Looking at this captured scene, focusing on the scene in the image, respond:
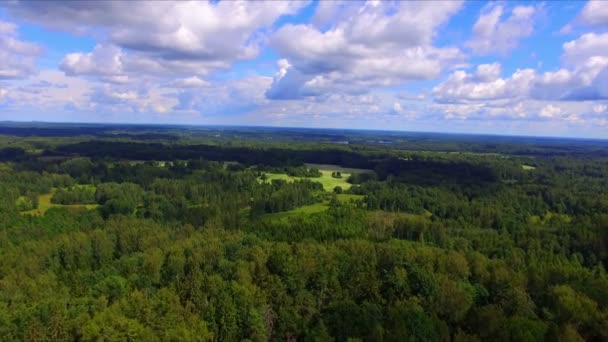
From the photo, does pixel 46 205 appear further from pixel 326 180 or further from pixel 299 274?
pixel 326 180

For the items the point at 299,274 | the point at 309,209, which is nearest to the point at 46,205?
the point at 309,209

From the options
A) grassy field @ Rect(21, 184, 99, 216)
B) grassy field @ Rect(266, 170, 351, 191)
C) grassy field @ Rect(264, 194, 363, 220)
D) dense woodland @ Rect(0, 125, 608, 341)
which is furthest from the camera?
grassy field @ Rect(266, 170, 351, 191)

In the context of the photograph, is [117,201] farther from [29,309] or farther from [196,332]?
[196,332]

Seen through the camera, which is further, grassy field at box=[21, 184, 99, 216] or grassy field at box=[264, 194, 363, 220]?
grassy field at box=[264, 194, 363, 220]

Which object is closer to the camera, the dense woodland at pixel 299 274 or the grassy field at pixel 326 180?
the dense woodland at pixel 299 274

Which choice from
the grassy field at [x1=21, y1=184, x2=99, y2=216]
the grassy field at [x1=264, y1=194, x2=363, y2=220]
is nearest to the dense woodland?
the grassy field at [x1=21, y1=184, x2=99, y2=216]

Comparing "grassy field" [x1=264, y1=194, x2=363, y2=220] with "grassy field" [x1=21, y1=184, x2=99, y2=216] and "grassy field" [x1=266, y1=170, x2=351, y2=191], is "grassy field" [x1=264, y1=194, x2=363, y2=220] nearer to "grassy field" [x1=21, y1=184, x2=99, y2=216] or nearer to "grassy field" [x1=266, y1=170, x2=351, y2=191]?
"grassy field" [x1=266, y1=170, x2=351, y2=191]

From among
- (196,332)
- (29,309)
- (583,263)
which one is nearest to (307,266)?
(196,332)

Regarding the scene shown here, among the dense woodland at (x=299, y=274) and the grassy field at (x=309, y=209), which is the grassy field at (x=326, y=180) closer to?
the grassy field at (x=309, y=209)

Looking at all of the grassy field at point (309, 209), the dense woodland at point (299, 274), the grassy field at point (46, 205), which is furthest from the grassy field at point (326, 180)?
the grassy field at point (46, 205)

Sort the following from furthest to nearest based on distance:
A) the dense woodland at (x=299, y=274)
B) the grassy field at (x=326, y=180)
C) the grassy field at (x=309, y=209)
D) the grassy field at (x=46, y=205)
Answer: the grassy field at (x=326, y=180) → the grassy field at (x=309, y=209) → the grassy field at (x=46, y=205) → the dense woodland at (x=299, y=274)

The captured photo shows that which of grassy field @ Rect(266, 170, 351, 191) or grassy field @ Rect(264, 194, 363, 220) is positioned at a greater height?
grassy field @ Rect(266, 170, 351, 191)
